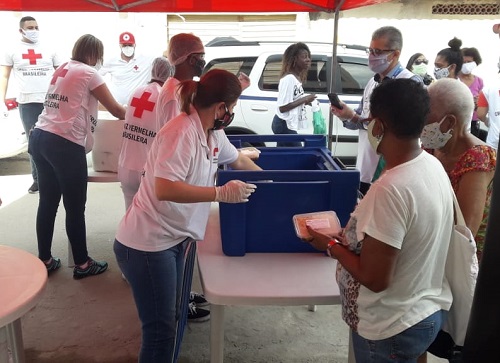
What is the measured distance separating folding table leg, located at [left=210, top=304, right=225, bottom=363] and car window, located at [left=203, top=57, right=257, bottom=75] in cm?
453

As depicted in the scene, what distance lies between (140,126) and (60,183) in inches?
33.2

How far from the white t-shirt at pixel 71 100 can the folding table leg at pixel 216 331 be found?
183cm

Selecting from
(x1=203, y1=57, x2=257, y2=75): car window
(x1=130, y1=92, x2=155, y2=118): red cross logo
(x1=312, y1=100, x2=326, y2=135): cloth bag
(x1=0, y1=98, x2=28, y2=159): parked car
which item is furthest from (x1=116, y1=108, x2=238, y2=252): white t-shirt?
(x1=0, y1=98, x2=28, y2=159): parked car

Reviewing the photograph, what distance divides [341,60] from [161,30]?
20.6 feet

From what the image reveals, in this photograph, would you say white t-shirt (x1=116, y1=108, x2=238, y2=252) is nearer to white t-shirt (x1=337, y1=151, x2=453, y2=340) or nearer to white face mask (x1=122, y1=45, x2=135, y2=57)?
white t-shirt (x1=337, y1=151, x2=453, y2=340)

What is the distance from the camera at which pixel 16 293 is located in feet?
4.90

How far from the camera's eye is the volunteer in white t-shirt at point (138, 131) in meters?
2.68

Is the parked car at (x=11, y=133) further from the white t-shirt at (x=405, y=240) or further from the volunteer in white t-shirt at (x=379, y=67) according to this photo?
the white t-shirt at (x=405, y=240)

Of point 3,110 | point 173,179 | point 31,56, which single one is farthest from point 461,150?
point 3,110

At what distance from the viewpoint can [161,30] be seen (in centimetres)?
1103

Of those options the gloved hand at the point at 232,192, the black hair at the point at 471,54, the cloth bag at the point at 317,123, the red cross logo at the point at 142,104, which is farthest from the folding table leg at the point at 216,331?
the black hair at the point at 471,54

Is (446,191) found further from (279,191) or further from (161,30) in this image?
(161,30)

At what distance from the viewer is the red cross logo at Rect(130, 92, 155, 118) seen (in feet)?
8.77

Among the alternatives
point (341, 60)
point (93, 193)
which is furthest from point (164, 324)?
point (341, 60)
